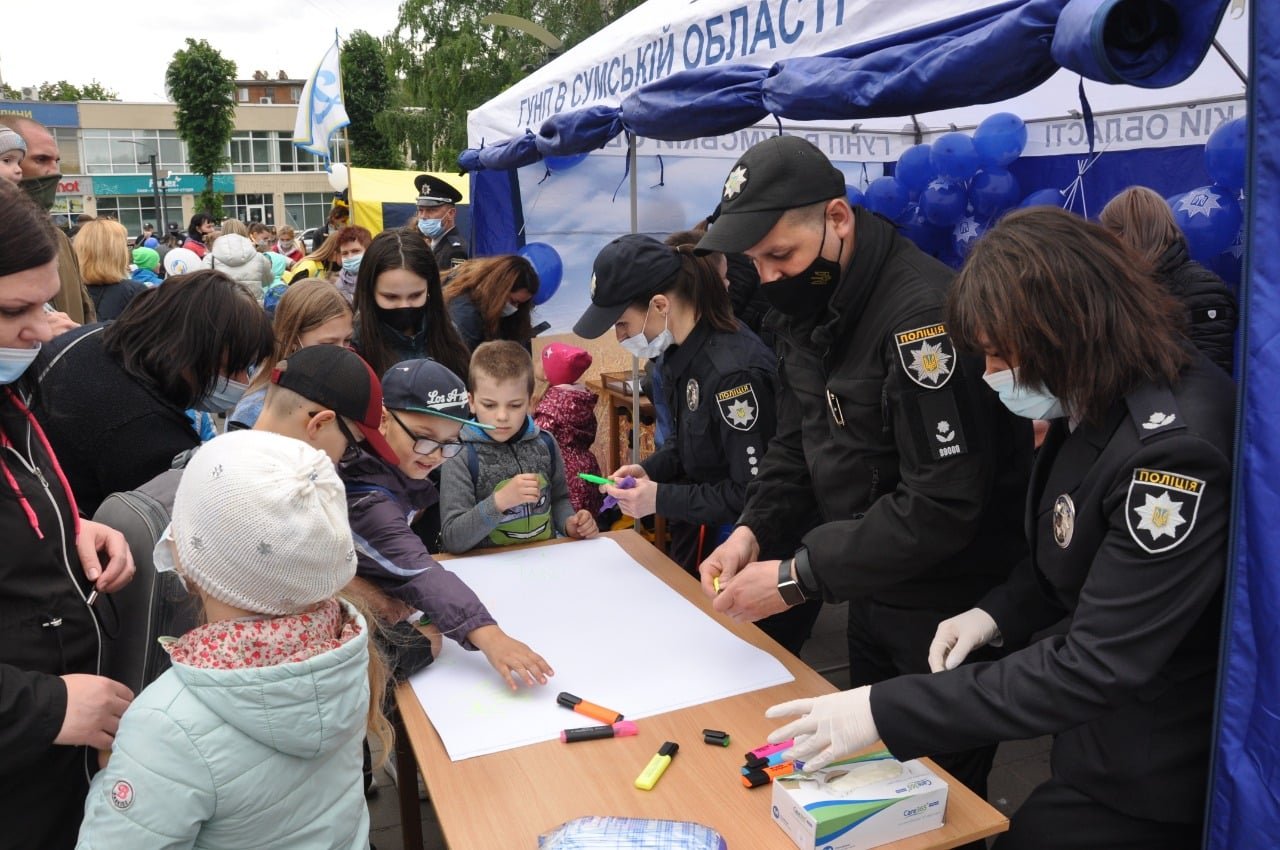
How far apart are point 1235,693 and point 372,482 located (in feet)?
5.32

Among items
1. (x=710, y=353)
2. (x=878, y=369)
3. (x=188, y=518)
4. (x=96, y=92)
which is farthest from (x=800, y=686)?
(x=96, y=92)

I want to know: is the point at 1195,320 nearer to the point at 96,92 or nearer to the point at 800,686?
the point at 800,686

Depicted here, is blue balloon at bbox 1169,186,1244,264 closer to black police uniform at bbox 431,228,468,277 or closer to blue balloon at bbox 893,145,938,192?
blue balloon at bbox 893,145,938,192

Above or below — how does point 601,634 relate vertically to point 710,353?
below

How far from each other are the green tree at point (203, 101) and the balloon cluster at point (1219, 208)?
36412 millimetres

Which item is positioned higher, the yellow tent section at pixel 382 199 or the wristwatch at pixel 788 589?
the yellow tent section at pixel 382 199

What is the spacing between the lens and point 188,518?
1116 millimetres

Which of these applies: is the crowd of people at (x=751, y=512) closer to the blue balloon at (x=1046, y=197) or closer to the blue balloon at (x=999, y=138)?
the blue balloon at (x=1046, y=197)

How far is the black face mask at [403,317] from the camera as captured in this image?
10.5 ft

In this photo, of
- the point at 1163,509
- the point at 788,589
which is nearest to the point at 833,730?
the point at 788,589

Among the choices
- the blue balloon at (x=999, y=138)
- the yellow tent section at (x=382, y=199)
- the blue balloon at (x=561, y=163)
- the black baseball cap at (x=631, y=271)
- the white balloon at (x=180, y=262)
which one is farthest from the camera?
the yellow tent section at (x=382, y=199)

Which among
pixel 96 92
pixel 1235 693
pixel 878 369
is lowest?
pixel 1235 693

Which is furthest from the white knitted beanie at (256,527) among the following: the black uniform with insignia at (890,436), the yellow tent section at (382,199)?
the yellow tent section at (382,199)

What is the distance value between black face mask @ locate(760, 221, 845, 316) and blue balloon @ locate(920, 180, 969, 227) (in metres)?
3.43
